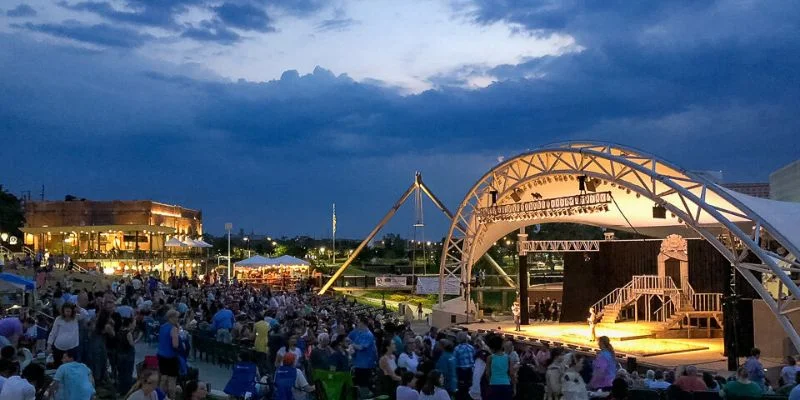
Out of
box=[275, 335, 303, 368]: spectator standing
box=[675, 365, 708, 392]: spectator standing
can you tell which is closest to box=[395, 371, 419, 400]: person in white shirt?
box=[275, 335, 303, 368]: spectator standing

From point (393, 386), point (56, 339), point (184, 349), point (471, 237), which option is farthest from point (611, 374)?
point (471, 237)

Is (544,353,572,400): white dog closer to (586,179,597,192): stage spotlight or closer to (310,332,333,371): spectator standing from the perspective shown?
(310,332,333,371): spectator standing

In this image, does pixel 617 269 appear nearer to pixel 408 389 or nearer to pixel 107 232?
pixel 408 389

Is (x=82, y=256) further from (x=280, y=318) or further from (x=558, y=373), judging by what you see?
(x=558, y=373)

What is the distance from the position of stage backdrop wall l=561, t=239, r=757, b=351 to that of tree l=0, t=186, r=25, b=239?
41.0 metres

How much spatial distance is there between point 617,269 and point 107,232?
33023mm

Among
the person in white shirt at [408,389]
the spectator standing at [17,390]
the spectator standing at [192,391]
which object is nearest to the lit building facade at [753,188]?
the person in white shirt at [408,389]

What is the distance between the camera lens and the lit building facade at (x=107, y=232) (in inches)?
1762

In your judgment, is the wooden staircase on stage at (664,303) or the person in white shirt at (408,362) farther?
the wooden staircase on stage at (664,303)

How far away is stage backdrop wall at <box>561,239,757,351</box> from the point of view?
87.7ft

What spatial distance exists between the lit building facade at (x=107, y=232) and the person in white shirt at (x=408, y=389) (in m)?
37.5

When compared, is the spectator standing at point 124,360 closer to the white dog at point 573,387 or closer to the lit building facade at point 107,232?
the white dog at point 573,387

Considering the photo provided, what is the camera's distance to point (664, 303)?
88.3ft

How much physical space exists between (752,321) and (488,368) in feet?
47.2
